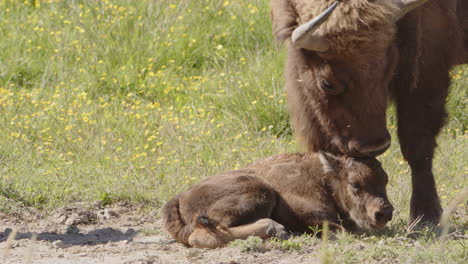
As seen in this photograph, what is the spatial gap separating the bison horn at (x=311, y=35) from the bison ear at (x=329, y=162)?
0.71 meters

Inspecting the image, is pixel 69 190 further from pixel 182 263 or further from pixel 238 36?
pixel 238 36

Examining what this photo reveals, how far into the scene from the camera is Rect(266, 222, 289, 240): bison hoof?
498 cm

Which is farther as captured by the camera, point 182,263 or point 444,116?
point 444,116

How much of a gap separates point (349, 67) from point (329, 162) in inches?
25.8

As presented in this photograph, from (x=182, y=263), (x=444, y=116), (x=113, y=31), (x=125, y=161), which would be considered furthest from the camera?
(x=113, y=31)

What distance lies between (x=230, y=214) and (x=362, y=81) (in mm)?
1261

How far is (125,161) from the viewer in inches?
280

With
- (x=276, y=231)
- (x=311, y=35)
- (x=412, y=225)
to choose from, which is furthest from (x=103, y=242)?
(x=412, y=225)

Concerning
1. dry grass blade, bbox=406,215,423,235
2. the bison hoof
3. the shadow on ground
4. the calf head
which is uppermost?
the calf head

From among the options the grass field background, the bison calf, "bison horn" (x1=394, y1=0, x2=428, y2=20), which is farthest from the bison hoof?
"bison horn" (x1=394, y1=0, x2=428, y2=20)

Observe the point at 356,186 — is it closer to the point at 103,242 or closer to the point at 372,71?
the point at 372,71

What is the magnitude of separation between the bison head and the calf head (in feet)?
0.32

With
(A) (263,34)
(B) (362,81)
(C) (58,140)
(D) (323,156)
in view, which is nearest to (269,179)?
(D) (323,156)

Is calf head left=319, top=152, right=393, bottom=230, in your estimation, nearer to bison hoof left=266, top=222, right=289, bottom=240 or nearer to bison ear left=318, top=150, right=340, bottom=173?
bison ear left=318, top=150, right=340, bottom=173
